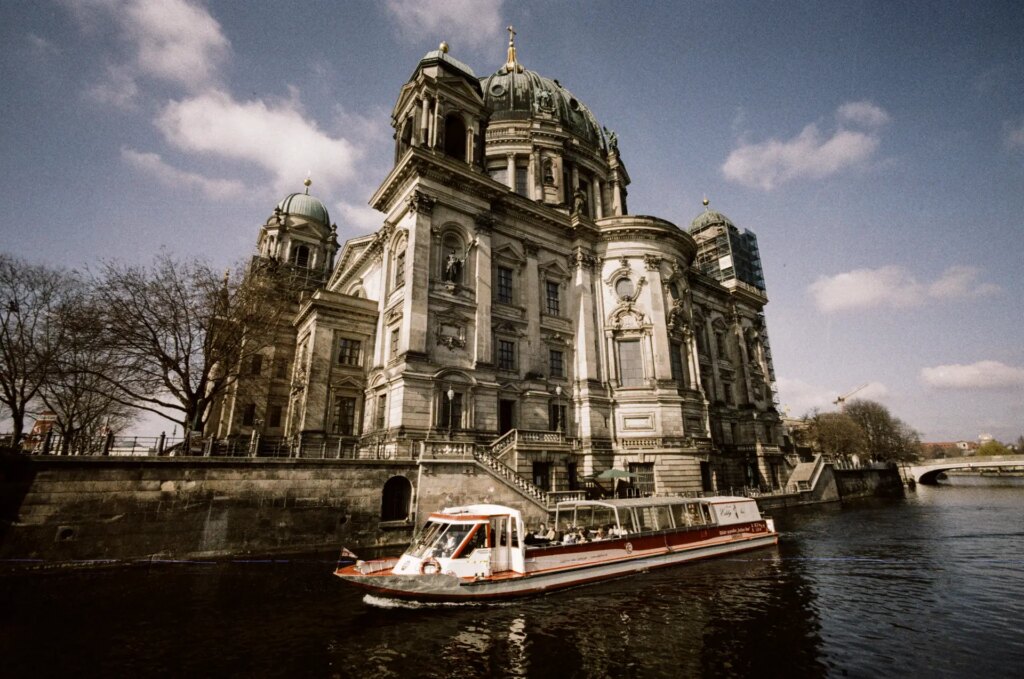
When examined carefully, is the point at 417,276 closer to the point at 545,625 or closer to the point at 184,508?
the point at 184,508

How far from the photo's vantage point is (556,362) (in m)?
31.2

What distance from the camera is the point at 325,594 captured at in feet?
41.3

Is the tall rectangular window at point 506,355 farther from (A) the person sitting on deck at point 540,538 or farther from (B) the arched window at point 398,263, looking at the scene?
(A) the person sitting on deck at point 540,538

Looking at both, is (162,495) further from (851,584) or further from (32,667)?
(851,584)

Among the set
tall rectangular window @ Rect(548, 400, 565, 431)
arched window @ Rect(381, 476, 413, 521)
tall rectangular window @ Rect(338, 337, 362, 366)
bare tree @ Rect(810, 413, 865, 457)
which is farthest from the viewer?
bare tree @ Rect(810, 413, 865, 457)

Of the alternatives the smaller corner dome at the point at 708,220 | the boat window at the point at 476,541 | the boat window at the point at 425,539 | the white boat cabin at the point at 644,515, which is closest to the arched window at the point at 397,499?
the white boat cabin at the point at 644,515

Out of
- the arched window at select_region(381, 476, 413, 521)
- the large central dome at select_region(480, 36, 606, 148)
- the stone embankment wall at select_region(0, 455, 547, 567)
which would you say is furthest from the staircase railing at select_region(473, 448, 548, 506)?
the large central dome at select_region(480, 36, 606, 148)

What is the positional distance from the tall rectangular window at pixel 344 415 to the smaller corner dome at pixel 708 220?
63526 millimetres

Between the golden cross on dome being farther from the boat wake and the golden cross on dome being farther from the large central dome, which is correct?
the boat wake

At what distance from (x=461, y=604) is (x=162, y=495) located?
37.2 feet

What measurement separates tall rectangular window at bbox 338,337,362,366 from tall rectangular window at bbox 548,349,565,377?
41.4 feet

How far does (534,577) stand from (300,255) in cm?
5085

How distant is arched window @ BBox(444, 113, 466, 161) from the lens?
3147 centimetres

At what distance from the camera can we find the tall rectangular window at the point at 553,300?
105 feet
